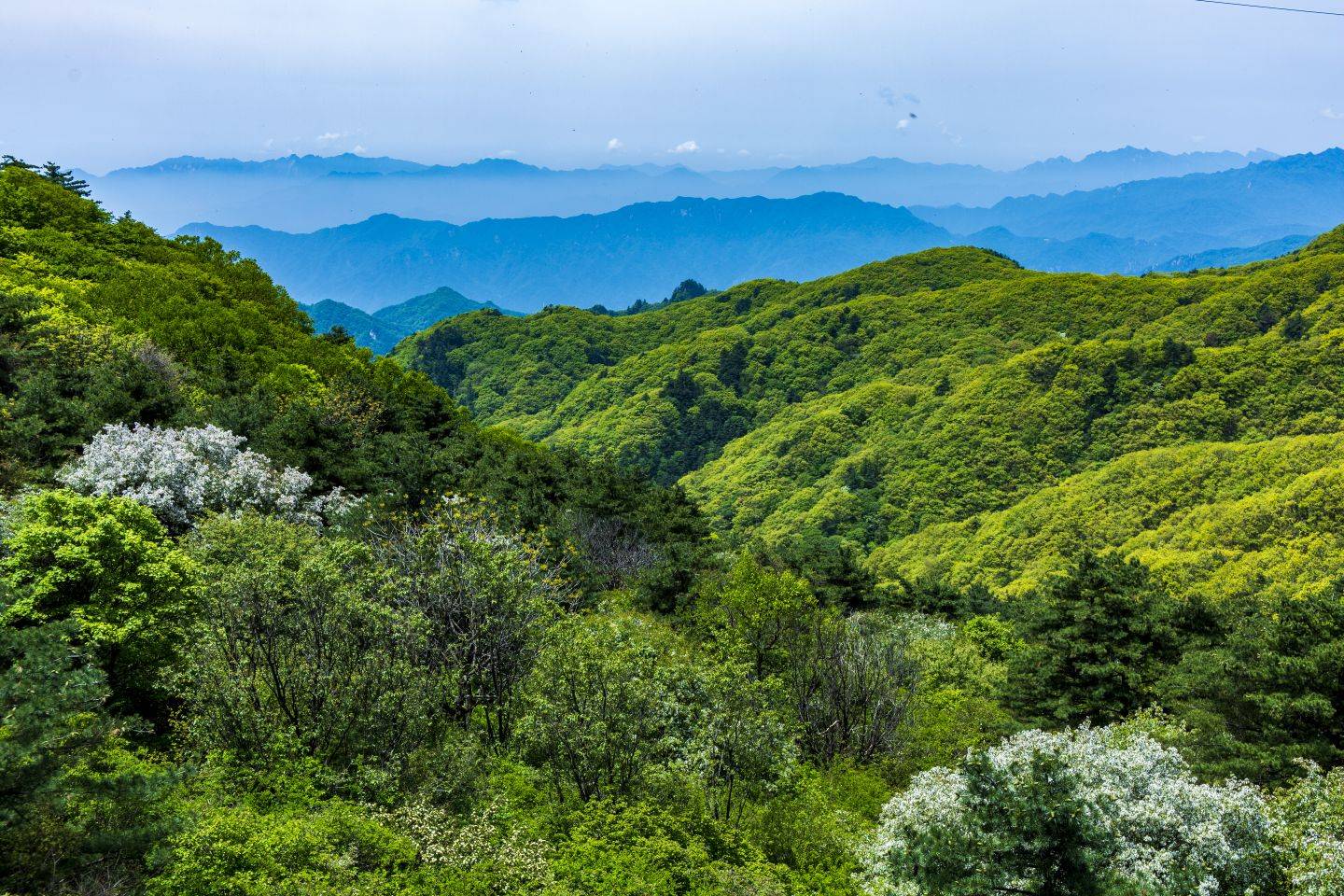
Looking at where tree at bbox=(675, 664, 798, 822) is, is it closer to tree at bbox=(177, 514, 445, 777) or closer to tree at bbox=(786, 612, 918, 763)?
tree at bbox=(786, 612, 918, 763)

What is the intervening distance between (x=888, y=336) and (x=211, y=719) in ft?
441

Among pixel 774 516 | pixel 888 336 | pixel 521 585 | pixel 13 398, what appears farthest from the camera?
pixel 888 336

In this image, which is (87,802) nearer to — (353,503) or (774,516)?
(353,503)

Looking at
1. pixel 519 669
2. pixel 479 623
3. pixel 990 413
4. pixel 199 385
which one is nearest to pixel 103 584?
pixel 479 623

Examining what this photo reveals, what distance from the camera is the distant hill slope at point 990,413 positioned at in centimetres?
6188

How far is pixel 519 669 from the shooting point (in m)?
18.8

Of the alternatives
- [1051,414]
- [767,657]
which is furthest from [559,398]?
[767,657]

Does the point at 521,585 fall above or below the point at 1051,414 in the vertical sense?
above

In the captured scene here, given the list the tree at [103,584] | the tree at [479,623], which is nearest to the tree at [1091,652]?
the tree at [479,623]

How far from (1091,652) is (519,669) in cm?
1906

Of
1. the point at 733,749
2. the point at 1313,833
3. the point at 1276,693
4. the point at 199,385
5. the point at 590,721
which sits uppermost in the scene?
the point at 199,385

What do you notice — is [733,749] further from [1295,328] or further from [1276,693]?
[1295,328]

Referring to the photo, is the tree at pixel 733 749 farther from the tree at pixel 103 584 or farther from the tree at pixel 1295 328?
the tree at pixel 1295 328

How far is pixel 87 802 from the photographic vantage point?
1017 cm
